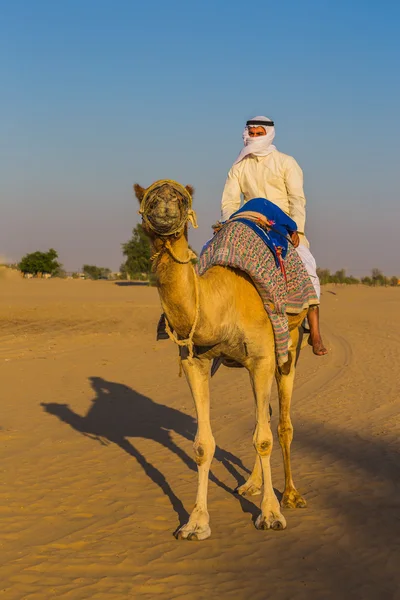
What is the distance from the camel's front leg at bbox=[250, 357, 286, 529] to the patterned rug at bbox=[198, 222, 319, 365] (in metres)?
0.22

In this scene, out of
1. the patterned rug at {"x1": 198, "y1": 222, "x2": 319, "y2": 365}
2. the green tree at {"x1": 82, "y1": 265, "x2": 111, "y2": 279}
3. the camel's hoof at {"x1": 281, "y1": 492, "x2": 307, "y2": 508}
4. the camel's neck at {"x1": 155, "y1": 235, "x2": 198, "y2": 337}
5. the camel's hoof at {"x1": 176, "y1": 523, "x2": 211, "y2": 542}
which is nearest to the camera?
the camel's neck at {"x1": 155, "y1": 235, "x2": 198, "y2": 337}

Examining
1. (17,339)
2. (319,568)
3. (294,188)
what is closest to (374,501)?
(319,568)

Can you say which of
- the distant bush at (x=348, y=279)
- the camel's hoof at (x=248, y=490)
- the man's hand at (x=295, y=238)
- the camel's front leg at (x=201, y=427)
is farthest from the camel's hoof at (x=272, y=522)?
the distant bush at (x=348, y=279)

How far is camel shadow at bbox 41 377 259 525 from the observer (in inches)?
329

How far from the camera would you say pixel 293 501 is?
7.18 m

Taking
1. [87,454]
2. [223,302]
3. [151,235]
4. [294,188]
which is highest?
[294,188]

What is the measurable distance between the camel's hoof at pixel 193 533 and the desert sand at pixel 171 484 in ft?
0.23

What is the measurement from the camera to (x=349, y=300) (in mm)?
37156

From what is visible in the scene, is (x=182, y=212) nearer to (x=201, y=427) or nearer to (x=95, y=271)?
(x=201, y=427)

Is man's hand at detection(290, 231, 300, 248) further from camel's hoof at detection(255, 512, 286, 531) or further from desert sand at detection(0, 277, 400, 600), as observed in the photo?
camel's hoof at detection(255, 512, 286, 531)

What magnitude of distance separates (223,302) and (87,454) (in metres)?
4.01

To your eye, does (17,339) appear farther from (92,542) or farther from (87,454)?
(92,542)

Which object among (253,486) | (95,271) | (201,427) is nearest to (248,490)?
(253,486)

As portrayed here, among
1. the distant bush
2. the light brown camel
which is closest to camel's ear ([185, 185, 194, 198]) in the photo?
the light brown camel
